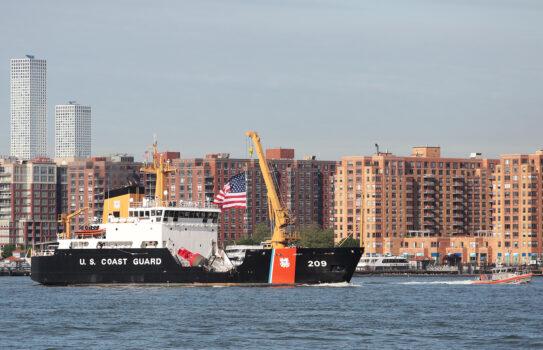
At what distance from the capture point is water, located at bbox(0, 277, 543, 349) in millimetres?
66375

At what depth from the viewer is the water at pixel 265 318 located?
6638 cm

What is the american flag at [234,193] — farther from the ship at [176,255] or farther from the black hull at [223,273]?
the black hull at [223,273]

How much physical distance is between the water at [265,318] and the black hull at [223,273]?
122 centimetres

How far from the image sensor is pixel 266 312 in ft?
269

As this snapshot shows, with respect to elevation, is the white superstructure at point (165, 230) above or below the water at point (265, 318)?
above

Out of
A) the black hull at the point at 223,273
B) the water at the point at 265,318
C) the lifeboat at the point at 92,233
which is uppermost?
the lifeboat at the point at 92,233

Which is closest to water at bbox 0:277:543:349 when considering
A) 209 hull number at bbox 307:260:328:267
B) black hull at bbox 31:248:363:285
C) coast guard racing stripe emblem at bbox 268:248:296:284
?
black hull at bbox 31:248:363:285

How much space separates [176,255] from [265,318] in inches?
1222

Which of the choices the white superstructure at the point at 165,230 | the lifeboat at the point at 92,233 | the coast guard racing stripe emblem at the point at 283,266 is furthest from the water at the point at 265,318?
the lifeboat at the point at 92,233

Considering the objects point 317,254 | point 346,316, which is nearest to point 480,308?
point 346,316

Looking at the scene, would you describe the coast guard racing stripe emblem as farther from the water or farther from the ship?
the water

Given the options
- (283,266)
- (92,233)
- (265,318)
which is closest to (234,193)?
(283,266)

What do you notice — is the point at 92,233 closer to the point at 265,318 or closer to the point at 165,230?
the point at 165,230

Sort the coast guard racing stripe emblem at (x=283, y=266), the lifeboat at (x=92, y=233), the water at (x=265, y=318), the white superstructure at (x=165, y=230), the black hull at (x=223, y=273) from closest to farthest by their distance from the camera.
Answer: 1. the water at (x=265, y=318)
2. the coast guard racing stripe emblem at (x=283, y=266)
3. the black hull at (x=223, y=273)
4. the white superstructure at (x=165, y=230)
5. the lifeboat at (x=92, y=233)
